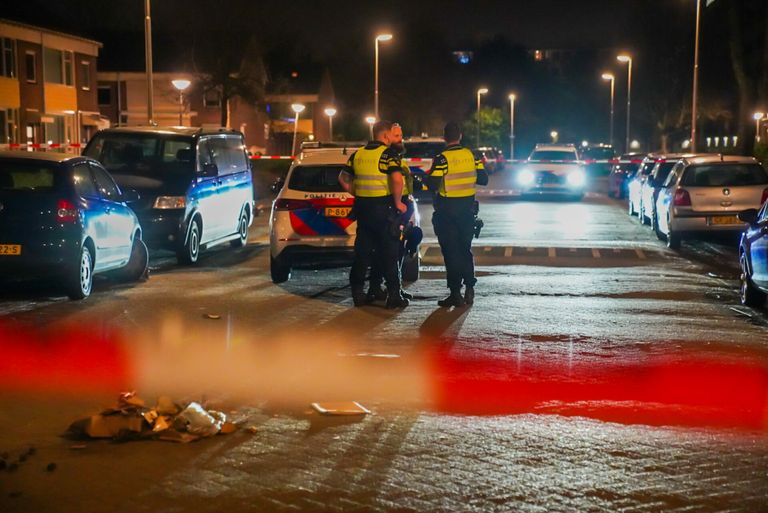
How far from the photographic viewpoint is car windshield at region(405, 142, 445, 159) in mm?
33778

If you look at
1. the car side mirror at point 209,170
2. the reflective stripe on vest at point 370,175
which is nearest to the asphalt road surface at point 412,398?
the reflective stripe on vest at point 370,175

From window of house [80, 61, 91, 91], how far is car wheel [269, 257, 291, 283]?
1697 inches

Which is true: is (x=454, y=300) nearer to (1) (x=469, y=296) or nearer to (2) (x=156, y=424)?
(1) (x=469, y=296)

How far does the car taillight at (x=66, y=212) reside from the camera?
515 inches

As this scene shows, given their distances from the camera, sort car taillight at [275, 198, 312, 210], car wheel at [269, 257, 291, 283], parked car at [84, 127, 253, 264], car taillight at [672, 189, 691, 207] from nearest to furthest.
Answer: car taillight at [275, 198, 312, 210] → car wheel at [269, 257, 291, 283] → parked car at [84, 127, 253, 264] → car taillight at [672, 189, 691, 207]

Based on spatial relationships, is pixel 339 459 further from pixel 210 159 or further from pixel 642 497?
pixel 210 159

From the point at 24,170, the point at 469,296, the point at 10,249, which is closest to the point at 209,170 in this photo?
the point at 24,170

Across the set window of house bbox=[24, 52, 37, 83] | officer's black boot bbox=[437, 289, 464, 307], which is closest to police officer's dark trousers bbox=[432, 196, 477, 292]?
officer's black boot bbox=[437, 289, 464, 307]

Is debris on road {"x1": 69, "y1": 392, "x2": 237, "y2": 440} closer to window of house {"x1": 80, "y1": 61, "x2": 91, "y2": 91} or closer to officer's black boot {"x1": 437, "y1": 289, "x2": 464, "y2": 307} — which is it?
officer's black boot {"x1": 437, "y1": 289, "x2": 464, "y2": 307}

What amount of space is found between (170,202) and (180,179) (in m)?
0.51

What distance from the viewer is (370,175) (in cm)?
1268

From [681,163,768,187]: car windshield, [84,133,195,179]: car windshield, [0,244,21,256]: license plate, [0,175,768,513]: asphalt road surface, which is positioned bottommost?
[0,175,768,513]: asphalt road surface

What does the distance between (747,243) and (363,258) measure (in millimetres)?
4216

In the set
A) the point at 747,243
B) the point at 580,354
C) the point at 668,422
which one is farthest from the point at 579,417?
the point at 747,243
